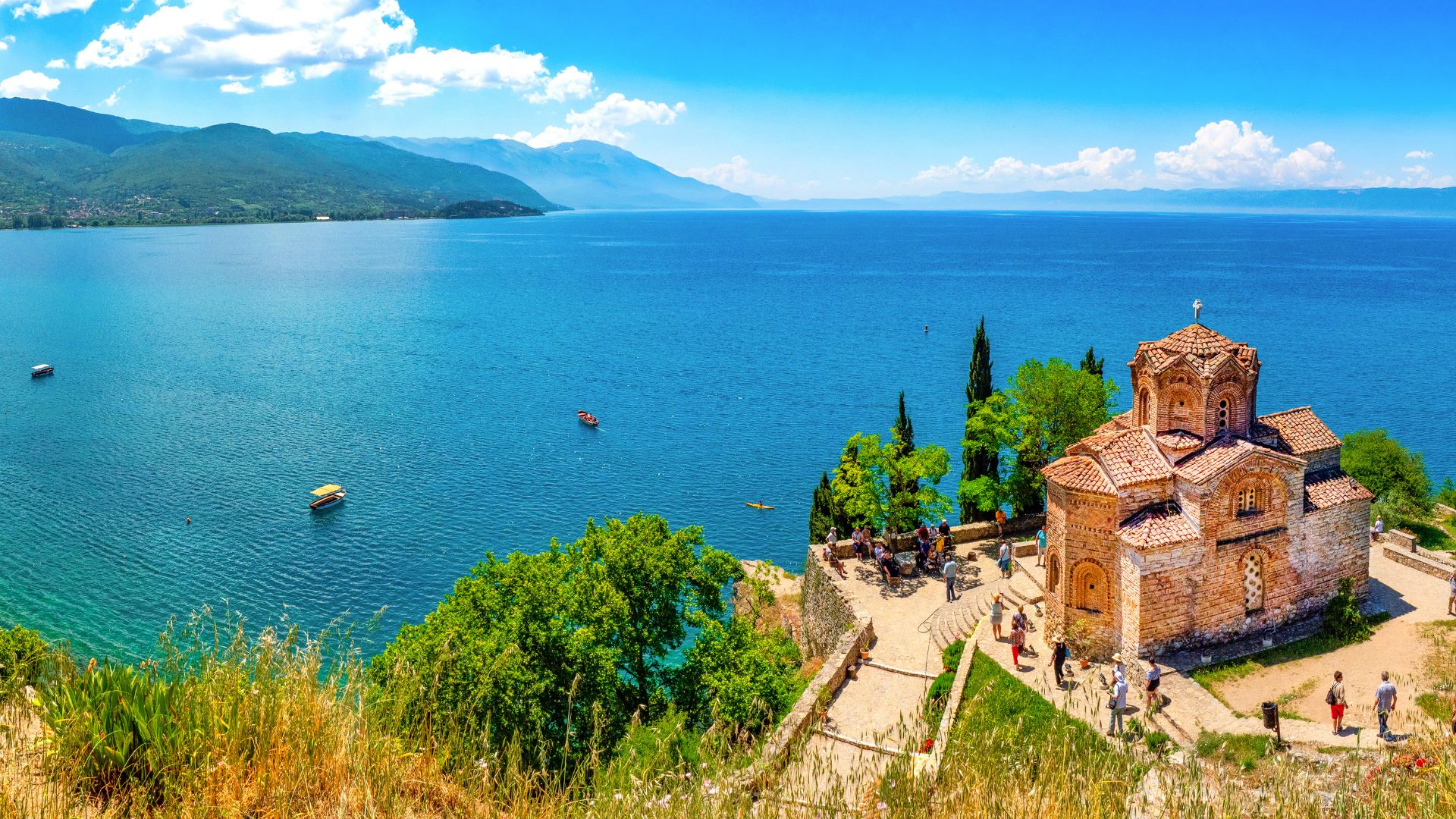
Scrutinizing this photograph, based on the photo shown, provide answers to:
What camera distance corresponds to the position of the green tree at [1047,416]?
3741cm

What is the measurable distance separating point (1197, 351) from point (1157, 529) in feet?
18.2

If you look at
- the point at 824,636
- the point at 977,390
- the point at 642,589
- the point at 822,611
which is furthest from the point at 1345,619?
the point at 642,589

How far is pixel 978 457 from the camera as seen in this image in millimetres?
39938

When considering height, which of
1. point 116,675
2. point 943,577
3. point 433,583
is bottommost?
point 433,583

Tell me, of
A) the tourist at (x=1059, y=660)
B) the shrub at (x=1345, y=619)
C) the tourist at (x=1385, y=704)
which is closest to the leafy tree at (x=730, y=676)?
the tourist at (x=1059, y=660)

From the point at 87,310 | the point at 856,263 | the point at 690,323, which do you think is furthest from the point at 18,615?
the point at 856,263

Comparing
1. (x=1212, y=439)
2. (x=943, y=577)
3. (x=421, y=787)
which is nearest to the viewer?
(x=421, y=787)

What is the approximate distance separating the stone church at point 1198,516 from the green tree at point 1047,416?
28.9 feet

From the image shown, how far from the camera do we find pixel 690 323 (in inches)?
4488

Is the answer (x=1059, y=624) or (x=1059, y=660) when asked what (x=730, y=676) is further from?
(x=1059, y=624)

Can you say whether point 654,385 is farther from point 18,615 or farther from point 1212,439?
point 1212,439

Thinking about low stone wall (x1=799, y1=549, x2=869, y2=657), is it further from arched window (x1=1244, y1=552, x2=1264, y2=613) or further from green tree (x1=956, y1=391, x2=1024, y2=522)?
arched window (x1=1244, y1=552, x2=1264, y2=613)

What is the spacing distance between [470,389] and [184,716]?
74745 millimetres

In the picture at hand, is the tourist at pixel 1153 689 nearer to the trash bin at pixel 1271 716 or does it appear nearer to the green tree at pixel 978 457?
the trash bin at pixel 1271 716
